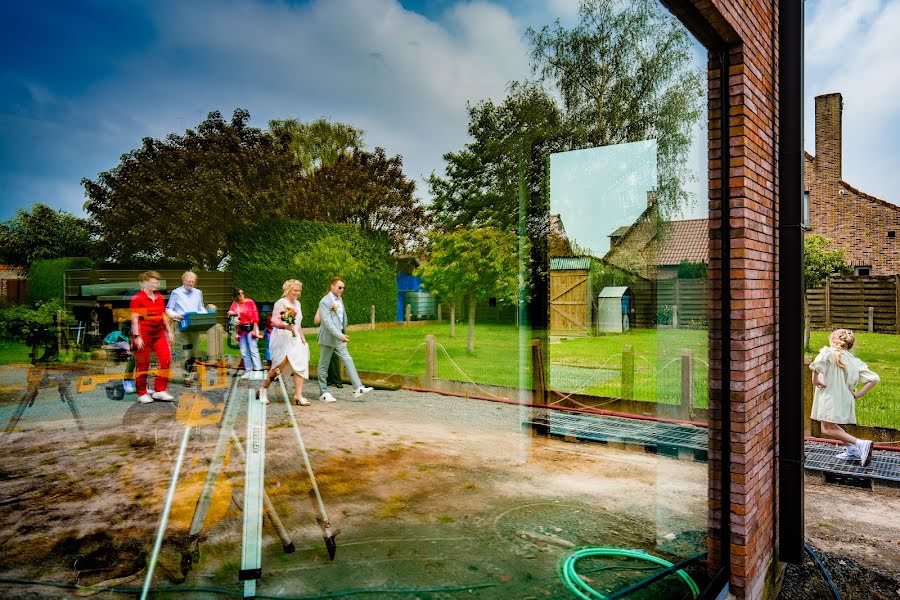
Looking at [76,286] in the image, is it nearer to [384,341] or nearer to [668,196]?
[384,341]

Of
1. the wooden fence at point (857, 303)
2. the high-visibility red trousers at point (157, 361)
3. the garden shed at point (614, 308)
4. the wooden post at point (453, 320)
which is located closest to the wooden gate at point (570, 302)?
the garden shed at point (614, 308)

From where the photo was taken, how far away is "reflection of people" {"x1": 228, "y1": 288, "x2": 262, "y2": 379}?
2.45m

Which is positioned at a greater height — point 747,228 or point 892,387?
point 747,228

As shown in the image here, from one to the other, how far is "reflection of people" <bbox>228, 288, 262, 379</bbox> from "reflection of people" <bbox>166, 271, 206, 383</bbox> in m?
0.20

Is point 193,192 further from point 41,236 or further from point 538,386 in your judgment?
point 538,386

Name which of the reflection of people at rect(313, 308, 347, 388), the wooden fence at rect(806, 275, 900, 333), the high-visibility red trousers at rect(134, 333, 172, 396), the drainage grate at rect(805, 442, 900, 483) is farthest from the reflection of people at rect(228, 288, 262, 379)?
the wooden fence at rect(806, 275, 900, 333)

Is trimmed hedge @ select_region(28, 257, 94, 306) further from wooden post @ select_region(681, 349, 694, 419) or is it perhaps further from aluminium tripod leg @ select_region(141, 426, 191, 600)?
wooden post @ select_region(681, 349, 694, 419)

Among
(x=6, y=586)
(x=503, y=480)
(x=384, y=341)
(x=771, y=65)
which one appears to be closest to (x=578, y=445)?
(x=503, y=480)

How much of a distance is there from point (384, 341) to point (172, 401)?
1.63 m

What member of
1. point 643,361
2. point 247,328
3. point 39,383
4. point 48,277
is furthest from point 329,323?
point 643,361

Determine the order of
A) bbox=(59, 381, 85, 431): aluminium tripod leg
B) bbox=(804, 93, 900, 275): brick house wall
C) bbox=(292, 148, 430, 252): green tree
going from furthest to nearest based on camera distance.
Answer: bbox=(804, 93, 900, 275): brick house wall, bbox=(292, 148, 430, 252): green tree, bbox=(59, 381, 85, 431): aluminium tripod leg

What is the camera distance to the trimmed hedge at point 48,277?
1560mm

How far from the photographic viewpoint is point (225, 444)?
3.38 metres

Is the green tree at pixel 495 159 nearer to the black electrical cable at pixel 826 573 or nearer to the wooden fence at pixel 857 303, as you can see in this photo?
the black electrical cable at pixel 826 573
